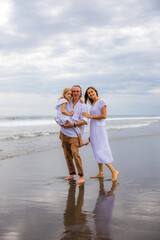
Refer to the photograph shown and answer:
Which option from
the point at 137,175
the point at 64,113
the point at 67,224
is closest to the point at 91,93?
the point at 64,113

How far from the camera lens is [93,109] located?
5754mm

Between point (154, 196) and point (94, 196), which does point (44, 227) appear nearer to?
point (94, 196)

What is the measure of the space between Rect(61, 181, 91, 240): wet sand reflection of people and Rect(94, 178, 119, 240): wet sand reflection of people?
0.43ft

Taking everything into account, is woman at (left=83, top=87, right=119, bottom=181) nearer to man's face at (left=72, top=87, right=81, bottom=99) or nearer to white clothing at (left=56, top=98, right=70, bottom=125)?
man's face at (left=72, top=87, right=81, bottom=99)

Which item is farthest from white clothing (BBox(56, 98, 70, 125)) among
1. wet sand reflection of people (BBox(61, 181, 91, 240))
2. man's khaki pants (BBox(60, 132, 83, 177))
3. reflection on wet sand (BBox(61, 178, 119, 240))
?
wet sand reflection of people (BBox(61, 181, 91, 240))

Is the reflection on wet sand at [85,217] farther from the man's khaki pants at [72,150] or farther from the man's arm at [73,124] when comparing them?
the man's arm at [73,124]

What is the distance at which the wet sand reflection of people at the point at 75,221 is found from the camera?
2916mm

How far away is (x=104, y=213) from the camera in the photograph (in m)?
3.60

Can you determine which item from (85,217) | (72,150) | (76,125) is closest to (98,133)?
(76,125)

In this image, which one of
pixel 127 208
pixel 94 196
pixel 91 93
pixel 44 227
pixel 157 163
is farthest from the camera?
pixel 157 163

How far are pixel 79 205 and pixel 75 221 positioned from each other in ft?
2.20

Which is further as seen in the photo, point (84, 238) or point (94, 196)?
point (94, 196)

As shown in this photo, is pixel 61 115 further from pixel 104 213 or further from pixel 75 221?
pixel 75 221

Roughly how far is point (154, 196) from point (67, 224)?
169 centimetres
